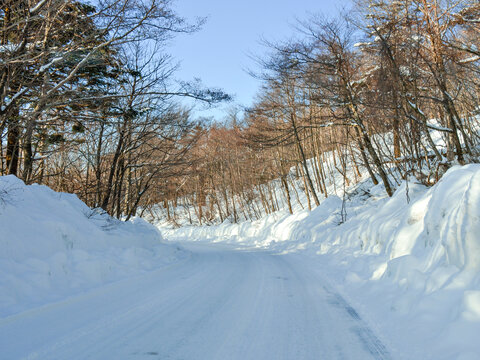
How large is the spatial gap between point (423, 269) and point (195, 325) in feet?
11.1

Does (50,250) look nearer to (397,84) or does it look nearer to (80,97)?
(80,97)

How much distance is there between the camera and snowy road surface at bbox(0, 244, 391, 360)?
9.74ft

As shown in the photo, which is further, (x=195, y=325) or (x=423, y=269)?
(x=423, y=269)

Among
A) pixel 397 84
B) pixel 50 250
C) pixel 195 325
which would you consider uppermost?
pixel 397 84

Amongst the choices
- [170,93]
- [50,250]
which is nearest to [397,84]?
[170,93]

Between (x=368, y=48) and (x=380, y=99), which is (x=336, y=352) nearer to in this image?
(x=380, y=99)

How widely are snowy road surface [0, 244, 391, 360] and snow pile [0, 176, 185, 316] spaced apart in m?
0.48

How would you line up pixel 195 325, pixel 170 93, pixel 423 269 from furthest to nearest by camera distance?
pixel 170 93 → pixel 423 269 → pixel 195 325

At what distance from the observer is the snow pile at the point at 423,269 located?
9.73 ft

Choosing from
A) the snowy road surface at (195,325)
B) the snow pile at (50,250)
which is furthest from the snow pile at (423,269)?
the snow pile at (50,250)

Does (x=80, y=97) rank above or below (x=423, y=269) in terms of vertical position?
above

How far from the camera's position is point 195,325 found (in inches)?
145

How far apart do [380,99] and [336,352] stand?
874 cm

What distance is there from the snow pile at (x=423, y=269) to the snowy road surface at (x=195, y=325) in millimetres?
415
